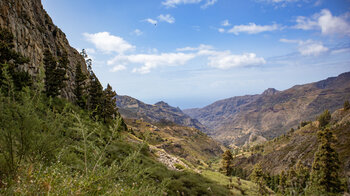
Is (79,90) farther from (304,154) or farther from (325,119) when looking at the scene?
(325,119)

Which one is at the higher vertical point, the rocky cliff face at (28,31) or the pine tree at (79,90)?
the rocky cliff face at (28,31)

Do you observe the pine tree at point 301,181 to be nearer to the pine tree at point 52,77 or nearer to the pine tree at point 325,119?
the pine tree at point 52,77

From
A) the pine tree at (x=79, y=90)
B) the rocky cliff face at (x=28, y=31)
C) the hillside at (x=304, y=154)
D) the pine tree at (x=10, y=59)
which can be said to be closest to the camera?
the pine tree at (x=10, y=59)

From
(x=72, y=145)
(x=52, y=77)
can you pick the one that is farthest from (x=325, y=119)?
(x=72, y=145)

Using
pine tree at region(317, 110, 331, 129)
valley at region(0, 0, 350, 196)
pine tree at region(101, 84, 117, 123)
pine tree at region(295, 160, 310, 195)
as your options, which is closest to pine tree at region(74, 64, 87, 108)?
valley at region(0, 0, 350, 196)

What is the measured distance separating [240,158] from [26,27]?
7379 inches

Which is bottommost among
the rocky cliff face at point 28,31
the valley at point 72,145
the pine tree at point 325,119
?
the pine tree at point 325,119

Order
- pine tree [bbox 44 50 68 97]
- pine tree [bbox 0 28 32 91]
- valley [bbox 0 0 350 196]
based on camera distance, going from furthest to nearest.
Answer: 1. pine tree [bbox 44 50 68 97]
2. pine tree [bbox 0 28 32 91]
3. valley [bbox 0 0 350 196]

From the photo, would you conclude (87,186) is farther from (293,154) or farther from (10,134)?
(293,154)

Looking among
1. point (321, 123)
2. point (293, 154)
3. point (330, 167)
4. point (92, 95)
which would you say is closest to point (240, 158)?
point (293, 154)

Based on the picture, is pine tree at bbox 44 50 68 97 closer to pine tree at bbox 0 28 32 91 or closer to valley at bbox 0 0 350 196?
valley at bbox 0 0 350 196

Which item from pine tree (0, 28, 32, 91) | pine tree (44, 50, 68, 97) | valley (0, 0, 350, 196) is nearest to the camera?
valley (0, 0, 350, 196)

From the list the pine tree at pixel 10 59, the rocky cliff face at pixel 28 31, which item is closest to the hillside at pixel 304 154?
the pine tree at pixel 10 59

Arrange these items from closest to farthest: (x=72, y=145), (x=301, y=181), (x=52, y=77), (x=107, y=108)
Answer: (x=72, y=145) → (x=301, y=181) → (x=52, y=77) → (x=107, y=108)
